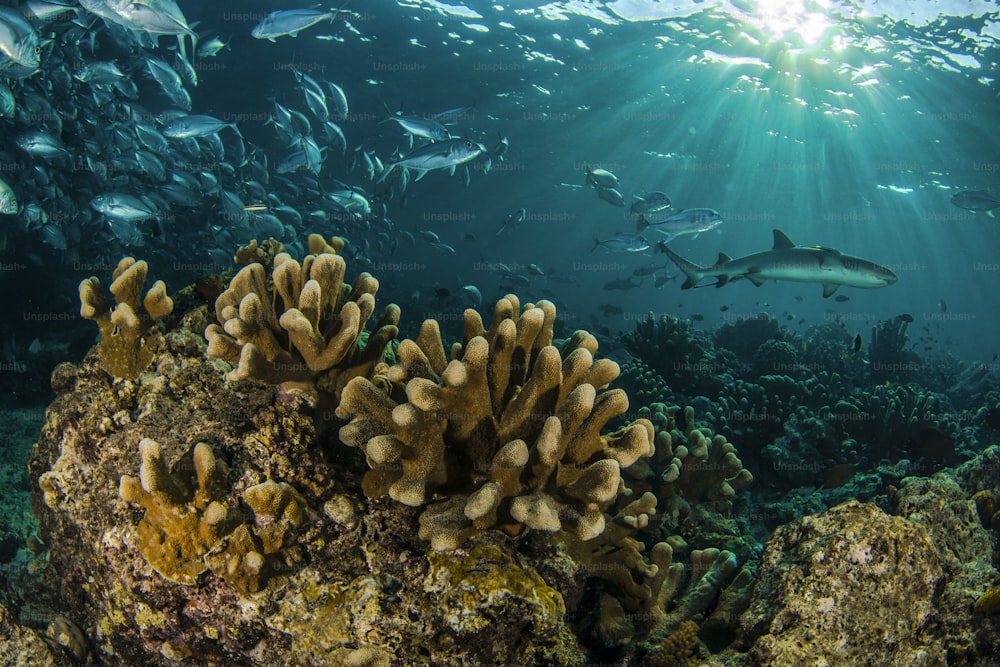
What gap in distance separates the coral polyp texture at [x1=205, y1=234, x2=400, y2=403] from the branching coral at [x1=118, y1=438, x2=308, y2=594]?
52 centimetres

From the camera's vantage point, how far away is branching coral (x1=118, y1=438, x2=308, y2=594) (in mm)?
1945

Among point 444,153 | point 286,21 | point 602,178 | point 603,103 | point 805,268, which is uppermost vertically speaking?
point 286,21

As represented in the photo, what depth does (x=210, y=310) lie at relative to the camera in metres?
2.81

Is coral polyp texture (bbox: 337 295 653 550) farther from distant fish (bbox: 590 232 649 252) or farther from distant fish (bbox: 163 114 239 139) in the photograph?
distant fish (bbox: 590 232 649 252)

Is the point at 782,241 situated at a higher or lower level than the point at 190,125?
higher

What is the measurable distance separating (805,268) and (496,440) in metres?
5.39

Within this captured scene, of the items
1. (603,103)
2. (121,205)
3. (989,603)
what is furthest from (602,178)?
(603,103)

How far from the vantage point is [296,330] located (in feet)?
7.39

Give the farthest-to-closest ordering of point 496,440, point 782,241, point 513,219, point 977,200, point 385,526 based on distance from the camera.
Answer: point 513,219 → point 977,200 → point 782,241 → point 496,440 → point 385,526

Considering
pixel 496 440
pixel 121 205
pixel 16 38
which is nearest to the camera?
pixel 496 440

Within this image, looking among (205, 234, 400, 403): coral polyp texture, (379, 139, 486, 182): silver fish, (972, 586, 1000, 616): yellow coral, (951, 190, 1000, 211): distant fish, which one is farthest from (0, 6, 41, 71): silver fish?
(951, 190, 1000, 211): distant fish

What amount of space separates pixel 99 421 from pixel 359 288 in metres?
1.51

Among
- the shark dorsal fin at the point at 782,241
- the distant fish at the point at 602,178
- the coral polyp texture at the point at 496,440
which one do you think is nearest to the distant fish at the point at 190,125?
the distant fish at the point at 602,178

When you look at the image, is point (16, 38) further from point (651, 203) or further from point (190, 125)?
point (651, 203)
